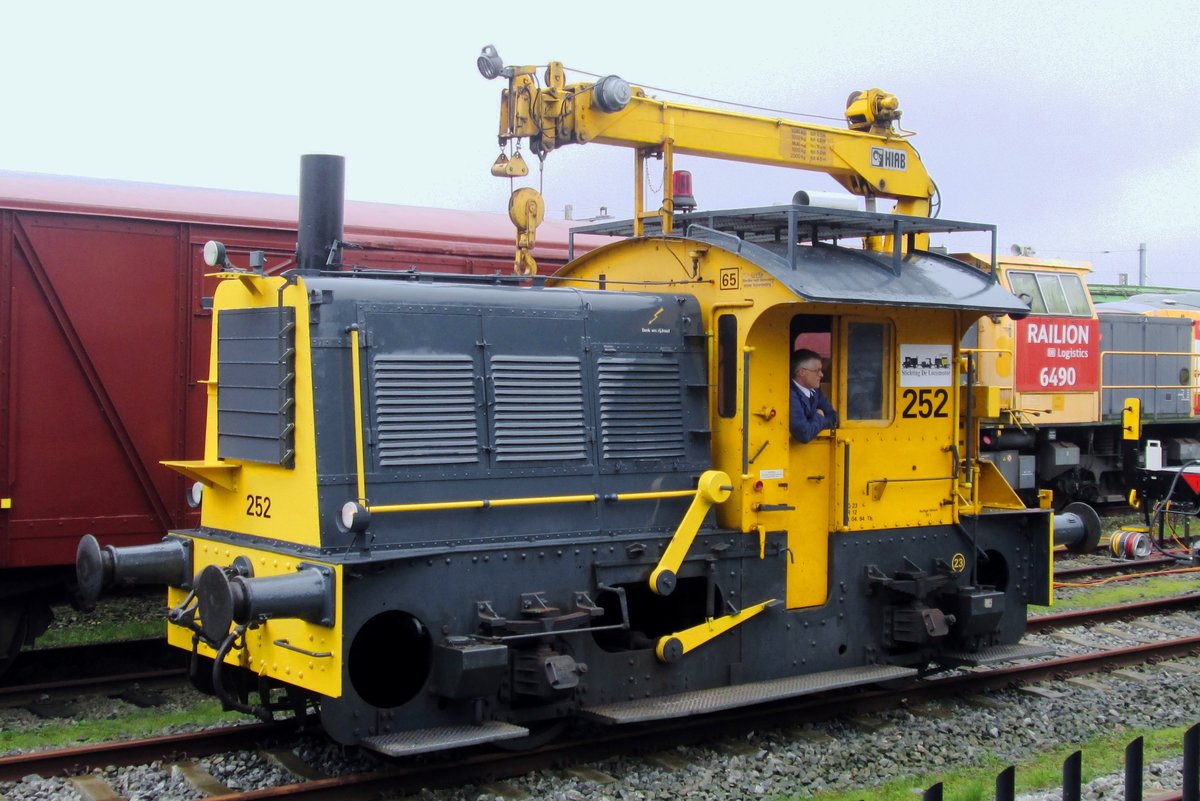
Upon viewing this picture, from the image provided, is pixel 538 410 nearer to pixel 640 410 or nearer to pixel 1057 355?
pixel 640 410

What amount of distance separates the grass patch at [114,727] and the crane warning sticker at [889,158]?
21.8 ft

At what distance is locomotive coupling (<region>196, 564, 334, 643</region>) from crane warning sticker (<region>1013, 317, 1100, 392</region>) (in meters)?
13.4

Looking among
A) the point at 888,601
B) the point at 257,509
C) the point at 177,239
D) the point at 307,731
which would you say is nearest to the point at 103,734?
the point at 307,731

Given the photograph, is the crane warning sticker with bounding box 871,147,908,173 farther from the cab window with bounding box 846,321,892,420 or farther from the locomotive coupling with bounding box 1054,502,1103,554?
the locomotive coupling with bounding box 1054,502,1103,554

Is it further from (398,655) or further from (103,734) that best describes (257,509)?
(103,734)

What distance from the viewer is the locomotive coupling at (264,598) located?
5906 mm

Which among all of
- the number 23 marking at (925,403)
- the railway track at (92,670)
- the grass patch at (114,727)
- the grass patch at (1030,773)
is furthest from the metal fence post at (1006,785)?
the railway track at (92,670)

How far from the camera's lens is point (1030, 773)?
716 cm

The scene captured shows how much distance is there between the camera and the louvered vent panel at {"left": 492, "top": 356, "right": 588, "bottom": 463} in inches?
274

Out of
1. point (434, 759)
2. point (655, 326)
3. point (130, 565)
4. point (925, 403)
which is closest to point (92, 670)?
point (130, 565)

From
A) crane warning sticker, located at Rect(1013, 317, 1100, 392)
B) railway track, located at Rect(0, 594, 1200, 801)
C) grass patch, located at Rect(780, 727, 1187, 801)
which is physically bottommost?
grass patch, located at Rect(780, 727, 1187, 801)

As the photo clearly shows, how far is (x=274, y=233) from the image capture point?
10219mm

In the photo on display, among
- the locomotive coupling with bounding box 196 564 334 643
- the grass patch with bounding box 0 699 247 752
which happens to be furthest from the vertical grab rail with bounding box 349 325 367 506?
the grass patch with bounding box 0 699 247 752

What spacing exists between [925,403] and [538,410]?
9.82ft
